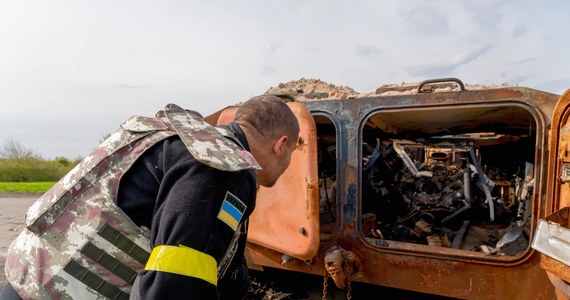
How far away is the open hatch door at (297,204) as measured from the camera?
2.84m

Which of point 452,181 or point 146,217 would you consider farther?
point 452,181

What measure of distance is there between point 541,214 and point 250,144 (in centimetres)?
176

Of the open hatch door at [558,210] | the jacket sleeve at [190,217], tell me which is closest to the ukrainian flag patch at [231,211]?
the jacket sleeve at [190,217]

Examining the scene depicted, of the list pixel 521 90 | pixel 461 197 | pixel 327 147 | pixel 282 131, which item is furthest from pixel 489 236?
pixel 282 131

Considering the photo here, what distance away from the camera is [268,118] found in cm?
172

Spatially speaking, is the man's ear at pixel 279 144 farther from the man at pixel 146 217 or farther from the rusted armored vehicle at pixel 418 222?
the rusted armored vehicle at pixel 418 222

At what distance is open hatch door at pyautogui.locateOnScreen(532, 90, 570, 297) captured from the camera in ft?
6.36

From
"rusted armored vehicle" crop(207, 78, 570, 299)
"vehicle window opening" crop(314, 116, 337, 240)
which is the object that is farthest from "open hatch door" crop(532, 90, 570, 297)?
"vehicle window opening" crop(314, 116, 337, 240)

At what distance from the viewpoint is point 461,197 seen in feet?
16.8

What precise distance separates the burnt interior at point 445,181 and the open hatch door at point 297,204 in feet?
1.37

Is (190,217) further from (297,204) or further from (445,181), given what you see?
(445,181)

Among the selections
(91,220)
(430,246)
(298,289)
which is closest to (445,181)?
(298,289)

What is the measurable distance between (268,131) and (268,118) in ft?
0.16

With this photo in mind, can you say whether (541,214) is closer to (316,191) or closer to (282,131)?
(316,191)
